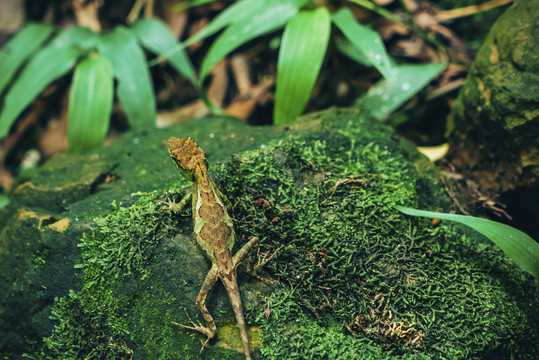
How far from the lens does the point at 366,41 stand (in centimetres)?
377

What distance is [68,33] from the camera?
492 centimetres

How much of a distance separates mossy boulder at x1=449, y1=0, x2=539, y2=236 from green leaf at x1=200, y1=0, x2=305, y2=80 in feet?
6.61

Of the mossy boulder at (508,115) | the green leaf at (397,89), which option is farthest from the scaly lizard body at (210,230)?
the mossy boulder at (508,115)

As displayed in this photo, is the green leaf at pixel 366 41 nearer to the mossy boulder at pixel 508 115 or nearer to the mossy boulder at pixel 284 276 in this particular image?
the mossy boulder at pixel 508 115

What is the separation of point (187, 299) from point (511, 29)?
355 cm

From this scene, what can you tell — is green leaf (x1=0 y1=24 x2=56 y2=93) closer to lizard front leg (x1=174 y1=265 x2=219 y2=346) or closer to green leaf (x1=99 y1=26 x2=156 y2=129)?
green leaf (x1=99 y1=26 x2=156 y2=129)

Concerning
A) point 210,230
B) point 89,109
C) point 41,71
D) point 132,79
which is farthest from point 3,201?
point 210,230

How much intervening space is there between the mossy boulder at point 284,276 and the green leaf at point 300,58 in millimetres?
748

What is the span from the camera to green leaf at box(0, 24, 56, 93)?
4723 millimetres

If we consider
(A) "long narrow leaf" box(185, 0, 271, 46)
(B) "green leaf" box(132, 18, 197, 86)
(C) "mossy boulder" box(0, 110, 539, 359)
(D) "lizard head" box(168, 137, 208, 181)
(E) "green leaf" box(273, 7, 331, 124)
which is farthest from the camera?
(B) "green leaf" box(132, 18, 197, 86)

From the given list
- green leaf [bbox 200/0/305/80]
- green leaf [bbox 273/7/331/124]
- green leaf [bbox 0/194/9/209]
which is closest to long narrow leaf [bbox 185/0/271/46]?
green leaf [bbox 200/0/305/80]

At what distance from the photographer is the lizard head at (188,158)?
304cm

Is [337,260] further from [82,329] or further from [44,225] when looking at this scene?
[44,225]

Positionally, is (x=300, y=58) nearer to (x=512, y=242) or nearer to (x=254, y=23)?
(x=254, y=23)
